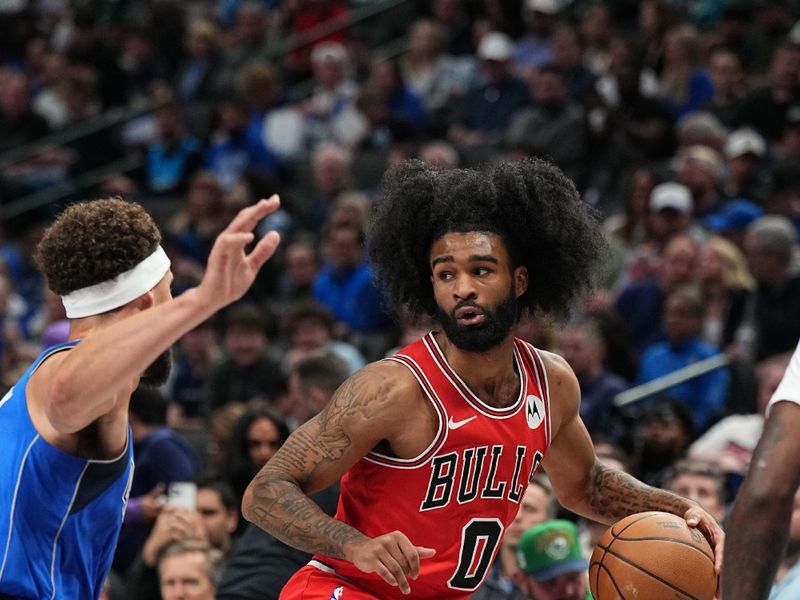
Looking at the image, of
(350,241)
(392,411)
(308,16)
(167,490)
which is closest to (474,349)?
(392,411)

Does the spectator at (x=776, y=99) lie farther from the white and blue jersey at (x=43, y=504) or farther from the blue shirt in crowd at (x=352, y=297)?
the white and blue jersey at (x=43, y=504)

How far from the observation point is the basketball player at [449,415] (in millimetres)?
4469

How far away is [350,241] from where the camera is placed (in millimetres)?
10750

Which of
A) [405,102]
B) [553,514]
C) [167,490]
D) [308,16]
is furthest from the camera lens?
[308,16]

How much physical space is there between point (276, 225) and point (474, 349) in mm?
7673

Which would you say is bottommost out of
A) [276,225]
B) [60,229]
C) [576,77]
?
[276,225]

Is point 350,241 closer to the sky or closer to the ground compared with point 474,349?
closer to the ground

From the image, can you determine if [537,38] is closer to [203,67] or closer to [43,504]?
[203,67]

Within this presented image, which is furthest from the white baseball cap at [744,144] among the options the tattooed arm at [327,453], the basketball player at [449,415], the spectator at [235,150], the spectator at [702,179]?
the tattooed arm at [327,453]

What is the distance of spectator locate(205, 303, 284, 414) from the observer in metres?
10.1

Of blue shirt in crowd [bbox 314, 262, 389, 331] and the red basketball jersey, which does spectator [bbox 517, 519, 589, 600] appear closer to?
the red basketball jersey

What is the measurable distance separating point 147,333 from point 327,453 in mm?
1036

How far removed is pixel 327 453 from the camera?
4.45 meters

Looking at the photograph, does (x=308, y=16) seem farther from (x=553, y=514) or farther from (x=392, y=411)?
(x=392, y=411)
